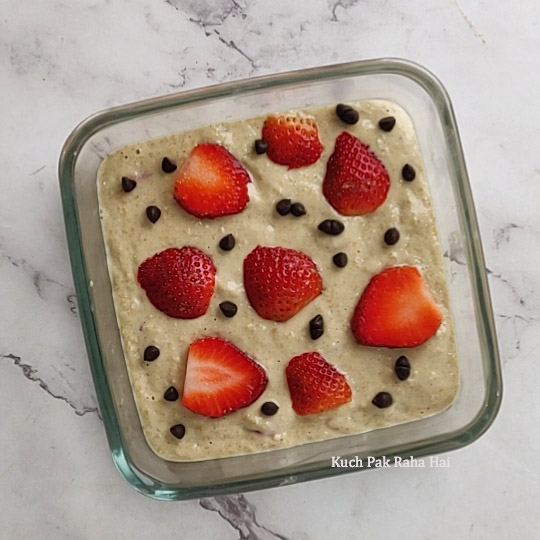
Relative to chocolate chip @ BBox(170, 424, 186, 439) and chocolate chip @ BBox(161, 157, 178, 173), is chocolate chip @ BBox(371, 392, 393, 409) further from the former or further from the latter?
chocolate chip @ BBox(161, 157, 178, 173)

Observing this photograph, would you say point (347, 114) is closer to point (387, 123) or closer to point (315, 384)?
point (387, 123)

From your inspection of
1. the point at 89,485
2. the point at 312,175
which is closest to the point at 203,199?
the point at 312,175

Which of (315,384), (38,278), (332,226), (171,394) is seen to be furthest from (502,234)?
(38,278)

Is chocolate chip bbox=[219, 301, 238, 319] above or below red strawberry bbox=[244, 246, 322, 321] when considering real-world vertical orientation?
below

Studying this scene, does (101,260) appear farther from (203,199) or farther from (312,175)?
(312,175)

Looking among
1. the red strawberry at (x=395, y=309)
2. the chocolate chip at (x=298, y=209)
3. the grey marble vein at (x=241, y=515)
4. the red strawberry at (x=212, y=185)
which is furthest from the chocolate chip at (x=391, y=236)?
the grey marble vein at (x=241, y=515)

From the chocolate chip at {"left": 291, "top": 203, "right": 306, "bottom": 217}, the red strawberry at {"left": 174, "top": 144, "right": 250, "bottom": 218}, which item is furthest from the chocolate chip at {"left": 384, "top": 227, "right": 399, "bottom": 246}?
the red strawberry at {"left": 174, "top": 144, "right": 250, "bottom": 218}

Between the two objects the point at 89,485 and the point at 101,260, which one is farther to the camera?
the point at 89,485
